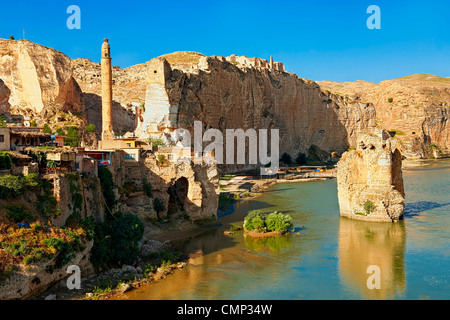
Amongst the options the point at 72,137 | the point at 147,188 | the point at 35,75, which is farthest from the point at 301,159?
the point at 147,188

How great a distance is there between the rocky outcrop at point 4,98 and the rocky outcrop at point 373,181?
3172cm

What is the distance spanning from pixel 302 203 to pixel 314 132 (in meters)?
56.7

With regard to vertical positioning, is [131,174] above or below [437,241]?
above

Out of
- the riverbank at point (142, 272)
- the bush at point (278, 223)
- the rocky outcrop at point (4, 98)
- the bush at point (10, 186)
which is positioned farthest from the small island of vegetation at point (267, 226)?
the rocky outcrop at point (4, 98)

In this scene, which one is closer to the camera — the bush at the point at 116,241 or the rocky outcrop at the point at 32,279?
the rocky outcrop at the point at 32,279

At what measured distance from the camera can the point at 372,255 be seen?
79.4 feet

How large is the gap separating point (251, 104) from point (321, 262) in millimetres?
56081

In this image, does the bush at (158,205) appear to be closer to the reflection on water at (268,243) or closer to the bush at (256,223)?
the bush at (256,223)

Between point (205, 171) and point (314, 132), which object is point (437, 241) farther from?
point (314, 132)

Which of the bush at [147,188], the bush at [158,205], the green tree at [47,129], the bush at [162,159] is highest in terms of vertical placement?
the green tree at [47,129]

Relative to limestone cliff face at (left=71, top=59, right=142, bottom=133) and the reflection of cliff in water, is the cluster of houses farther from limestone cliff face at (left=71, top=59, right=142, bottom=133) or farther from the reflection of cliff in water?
limestone cliff face at (left=71, top=59, right=142, bottom=133)

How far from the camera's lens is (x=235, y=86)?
7050 centimetres

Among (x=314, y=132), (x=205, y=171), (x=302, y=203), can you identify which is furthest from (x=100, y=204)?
(x=314, y=132)

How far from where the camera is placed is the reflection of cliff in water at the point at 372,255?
19.1 m
